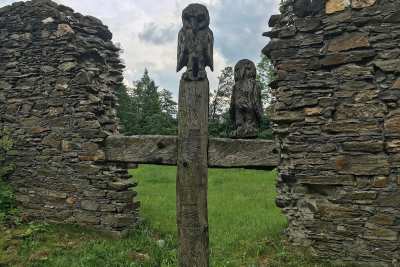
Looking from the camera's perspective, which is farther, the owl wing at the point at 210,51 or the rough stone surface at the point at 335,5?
the rough stone surface at the point at 335,5

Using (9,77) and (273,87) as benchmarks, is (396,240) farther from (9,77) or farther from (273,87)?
(9,77)

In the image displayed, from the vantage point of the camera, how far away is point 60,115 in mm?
7781

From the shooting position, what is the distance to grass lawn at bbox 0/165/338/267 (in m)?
5.93

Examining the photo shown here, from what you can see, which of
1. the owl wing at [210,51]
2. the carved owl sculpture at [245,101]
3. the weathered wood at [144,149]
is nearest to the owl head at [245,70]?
the carved owl sculpture at [245,101]

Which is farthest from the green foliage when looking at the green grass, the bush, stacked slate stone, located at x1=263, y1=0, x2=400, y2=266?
stacked slate stone, located at x1=263, y1=0, x2=400, y2=266

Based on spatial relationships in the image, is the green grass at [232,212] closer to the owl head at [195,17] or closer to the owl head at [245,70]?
the owl head at [245,70]

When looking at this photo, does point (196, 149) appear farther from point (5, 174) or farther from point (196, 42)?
point (5, 174)

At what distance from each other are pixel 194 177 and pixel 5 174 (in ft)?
21.1

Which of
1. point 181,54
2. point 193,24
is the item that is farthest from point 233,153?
point 193,24

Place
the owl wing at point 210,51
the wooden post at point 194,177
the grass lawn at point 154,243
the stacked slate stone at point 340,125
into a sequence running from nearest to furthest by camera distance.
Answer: the wooden post at point 194,177 → the owl wing at point 210,51 → the stacked slate stone at point 340,125 → the grass lawn at point 154,243

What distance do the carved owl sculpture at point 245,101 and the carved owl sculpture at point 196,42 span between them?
437 millimetres

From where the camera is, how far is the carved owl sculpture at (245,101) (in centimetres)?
365

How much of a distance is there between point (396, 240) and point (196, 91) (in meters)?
3.82

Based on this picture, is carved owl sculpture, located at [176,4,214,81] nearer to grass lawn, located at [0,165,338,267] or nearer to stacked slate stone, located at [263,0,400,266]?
stacked slate stone, located at [263,0,400,266]
